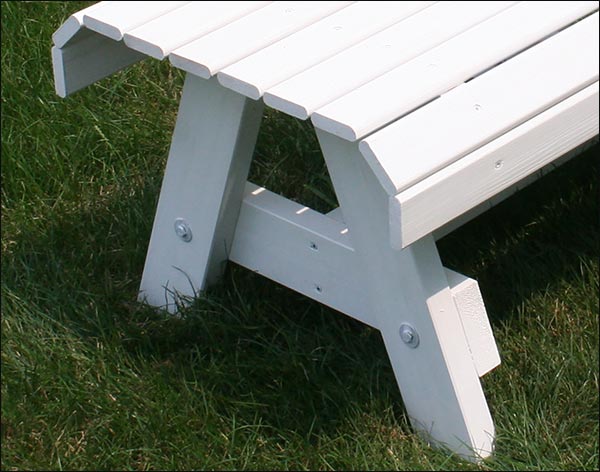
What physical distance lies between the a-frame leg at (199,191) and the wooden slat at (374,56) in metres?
0.28

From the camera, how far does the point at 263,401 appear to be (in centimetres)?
221

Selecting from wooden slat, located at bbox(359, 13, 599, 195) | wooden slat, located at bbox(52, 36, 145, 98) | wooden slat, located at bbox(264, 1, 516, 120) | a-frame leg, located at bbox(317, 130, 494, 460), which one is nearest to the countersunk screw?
wooden slat, located at bbox(52, 36, 145, 98)

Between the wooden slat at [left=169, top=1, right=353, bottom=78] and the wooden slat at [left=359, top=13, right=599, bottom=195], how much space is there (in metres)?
0.32

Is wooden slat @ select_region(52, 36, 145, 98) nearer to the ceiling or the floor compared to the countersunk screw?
nearer to the ceiling

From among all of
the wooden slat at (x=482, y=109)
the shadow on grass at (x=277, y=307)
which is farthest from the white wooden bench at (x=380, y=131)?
the shadow on grass at (x=277, y=307)

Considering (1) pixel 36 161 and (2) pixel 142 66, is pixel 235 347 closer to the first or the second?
(1) pixel 36 161

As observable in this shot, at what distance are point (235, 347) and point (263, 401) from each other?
0.17 metres

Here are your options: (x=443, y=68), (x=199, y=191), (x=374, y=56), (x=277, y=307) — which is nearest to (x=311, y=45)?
(x=374, y=56)

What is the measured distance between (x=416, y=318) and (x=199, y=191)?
1.66 feet

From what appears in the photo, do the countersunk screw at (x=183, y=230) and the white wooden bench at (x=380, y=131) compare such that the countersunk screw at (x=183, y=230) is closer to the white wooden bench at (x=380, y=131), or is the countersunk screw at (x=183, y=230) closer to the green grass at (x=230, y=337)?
the white wooden bench at (x=380, y=131)

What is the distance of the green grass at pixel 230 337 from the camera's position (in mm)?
2115

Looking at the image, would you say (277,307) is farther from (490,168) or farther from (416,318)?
(490,168)

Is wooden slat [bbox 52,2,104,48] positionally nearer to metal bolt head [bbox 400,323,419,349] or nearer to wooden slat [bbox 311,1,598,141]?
wooden slat [bbox 311,1,598,141]

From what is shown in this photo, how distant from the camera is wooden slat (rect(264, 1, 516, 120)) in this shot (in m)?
1.79
